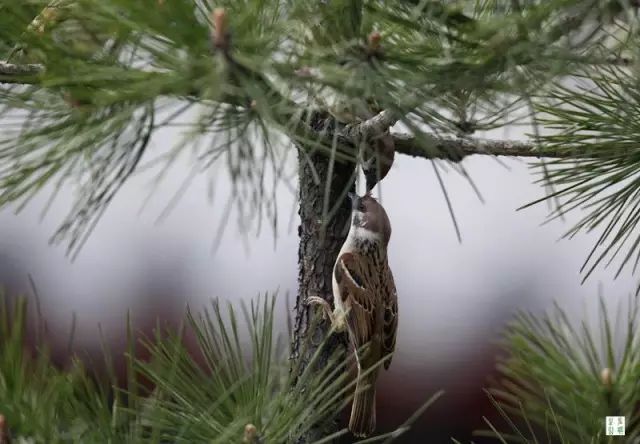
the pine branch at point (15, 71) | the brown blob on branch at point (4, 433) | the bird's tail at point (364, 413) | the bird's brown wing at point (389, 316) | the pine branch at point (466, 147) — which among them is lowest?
the bird's tail at point (364, 413)

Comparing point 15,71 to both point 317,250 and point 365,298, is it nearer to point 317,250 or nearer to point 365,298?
point 317,250

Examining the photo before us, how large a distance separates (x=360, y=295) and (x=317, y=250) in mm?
135

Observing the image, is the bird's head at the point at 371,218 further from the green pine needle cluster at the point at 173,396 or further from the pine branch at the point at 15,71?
the pine branch at the point at 15,71

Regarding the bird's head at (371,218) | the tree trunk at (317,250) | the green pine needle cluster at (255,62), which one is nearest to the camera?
the green pine needle cluster at (255,62)

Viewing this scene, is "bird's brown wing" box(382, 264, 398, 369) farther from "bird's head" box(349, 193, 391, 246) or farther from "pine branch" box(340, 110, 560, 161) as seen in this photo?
"pine branch" box(340, 110, 560, 161)

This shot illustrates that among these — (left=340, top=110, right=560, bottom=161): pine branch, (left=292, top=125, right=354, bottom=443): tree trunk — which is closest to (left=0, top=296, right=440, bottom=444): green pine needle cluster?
(left=292, top=125, right=354, bottom=443): tree trunk

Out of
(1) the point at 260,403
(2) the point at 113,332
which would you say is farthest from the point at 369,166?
(2) the point at 113,332

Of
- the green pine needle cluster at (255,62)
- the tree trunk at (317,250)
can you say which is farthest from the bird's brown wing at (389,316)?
the green pine needle cluster at (255,62)

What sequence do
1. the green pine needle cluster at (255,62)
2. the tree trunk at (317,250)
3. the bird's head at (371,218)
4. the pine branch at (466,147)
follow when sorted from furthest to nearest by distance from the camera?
the bird's head at (371,218), the tree trunk at (317,250), the pine branch at (466,147), the green pine needle cluster at (255,62)

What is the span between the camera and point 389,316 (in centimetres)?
141

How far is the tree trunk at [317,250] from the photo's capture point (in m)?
1.18

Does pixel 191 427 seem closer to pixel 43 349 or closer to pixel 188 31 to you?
pixel 43 349

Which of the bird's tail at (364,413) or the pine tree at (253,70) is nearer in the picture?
the pine tree at (253,70)

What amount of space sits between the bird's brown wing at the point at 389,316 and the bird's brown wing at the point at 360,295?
16 millimetres
